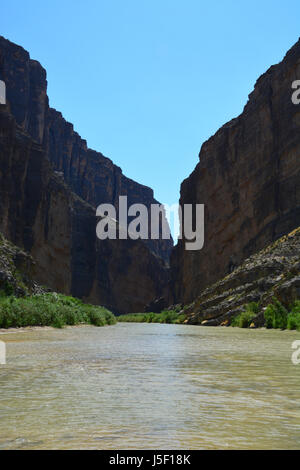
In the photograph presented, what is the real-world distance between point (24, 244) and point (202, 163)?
4197 centimetres

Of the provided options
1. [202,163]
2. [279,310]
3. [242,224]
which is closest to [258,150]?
[242,224]

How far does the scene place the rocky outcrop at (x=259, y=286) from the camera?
39.7 meters

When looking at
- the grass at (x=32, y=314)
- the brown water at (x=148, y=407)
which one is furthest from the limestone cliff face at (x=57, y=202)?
the brown water at (x=148, y=407)

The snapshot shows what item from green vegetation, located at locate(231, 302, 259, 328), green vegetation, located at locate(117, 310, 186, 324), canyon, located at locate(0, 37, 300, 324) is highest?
canyon, located at locate(0, 37, 300, 324)

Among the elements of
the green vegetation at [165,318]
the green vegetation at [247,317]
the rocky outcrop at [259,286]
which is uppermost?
the rocky outcrop at [259,286]

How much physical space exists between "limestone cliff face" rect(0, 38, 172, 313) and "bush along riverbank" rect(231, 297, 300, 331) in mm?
45726

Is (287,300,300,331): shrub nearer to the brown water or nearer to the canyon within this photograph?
the canyon

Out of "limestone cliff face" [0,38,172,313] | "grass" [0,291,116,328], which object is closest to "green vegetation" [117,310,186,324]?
"limestone cliff face" [0,38,172,313]

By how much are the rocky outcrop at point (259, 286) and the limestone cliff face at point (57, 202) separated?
36080 mm

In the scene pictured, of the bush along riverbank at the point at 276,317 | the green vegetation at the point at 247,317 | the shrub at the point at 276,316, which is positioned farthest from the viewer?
the green vegetation at the point at 247,317

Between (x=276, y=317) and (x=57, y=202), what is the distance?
239ft

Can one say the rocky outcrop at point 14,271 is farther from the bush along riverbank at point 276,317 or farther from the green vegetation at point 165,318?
the green vegetation at point 165,318

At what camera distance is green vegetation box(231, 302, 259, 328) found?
40.3m
